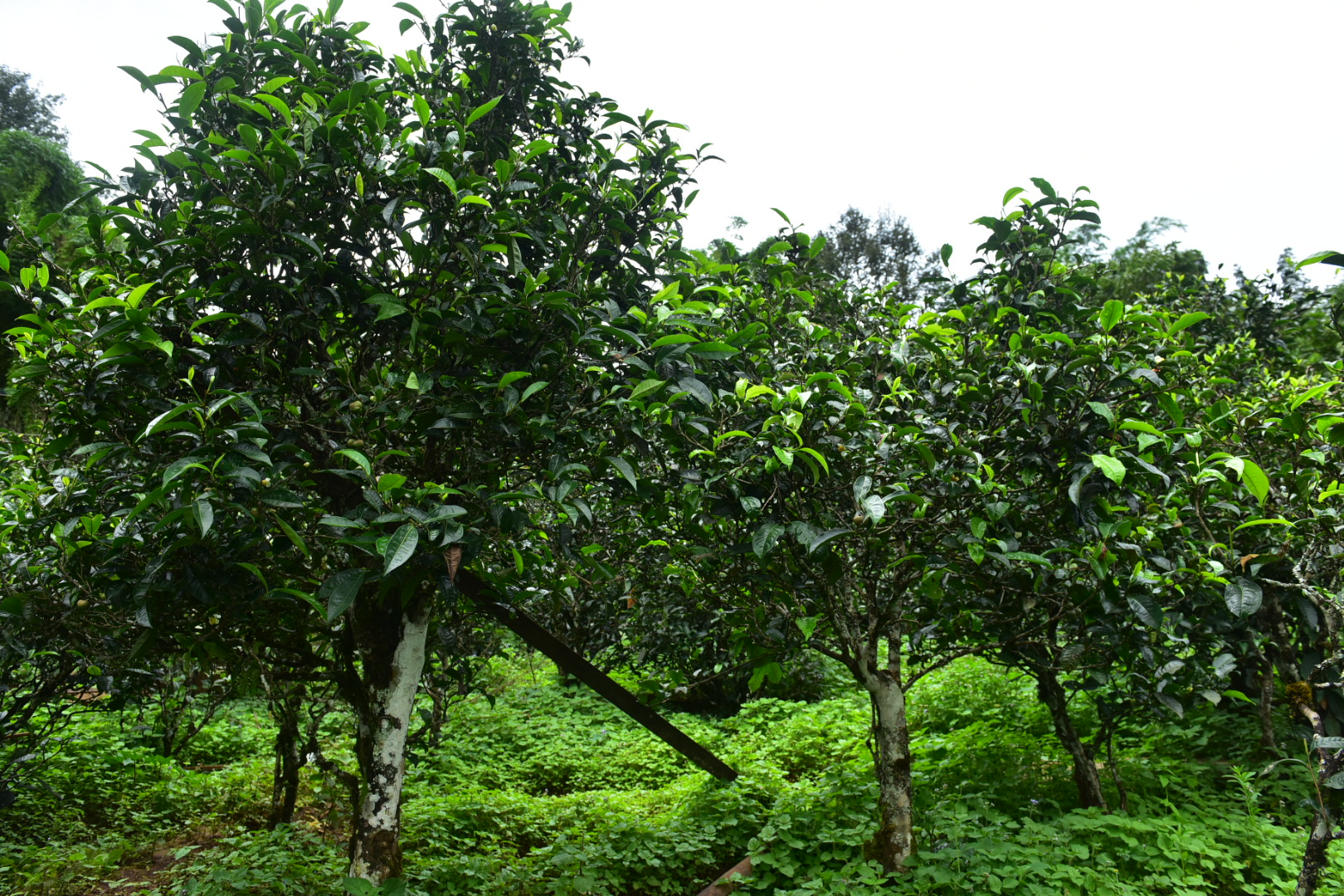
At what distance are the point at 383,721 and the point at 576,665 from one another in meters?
1.02

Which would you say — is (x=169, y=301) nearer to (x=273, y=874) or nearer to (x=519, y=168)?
(x=519, y=168)

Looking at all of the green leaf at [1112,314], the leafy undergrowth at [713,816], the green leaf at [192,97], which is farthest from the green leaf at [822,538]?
the green leaf at [192,97]

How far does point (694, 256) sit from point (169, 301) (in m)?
2.00

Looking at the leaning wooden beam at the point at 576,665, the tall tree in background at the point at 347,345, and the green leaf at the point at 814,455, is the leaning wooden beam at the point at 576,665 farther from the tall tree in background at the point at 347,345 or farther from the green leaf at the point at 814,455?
the green leaf at the point at 814,455

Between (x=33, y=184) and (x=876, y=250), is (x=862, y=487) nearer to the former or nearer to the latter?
(x=33, y=184)

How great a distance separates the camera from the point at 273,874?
3275 mm

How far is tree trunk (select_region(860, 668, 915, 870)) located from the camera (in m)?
3.26

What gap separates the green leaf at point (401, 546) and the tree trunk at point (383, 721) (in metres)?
1.21

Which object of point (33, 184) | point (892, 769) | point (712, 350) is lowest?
point (892, 769)

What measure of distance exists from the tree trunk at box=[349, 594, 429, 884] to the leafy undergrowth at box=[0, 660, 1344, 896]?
41 centimetres

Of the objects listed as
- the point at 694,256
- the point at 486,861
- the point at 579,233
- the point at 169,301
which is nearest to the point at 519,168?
the point at 579,233

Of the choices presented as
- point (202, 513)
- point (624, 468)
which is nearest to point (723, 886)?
point (624, 468)

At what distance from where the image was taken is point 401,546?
1.95m

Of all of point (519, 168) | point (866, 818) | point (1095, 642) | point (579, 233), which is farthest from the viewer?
point (866, 818)
